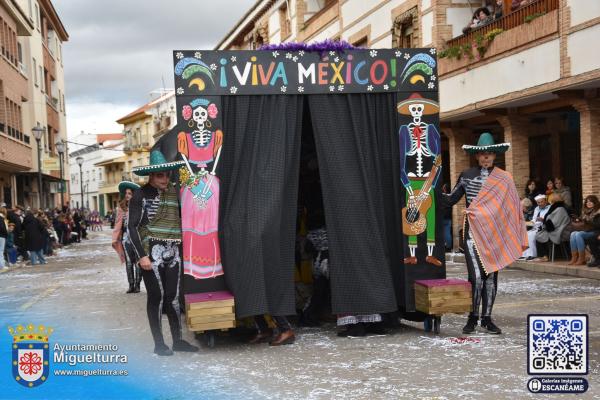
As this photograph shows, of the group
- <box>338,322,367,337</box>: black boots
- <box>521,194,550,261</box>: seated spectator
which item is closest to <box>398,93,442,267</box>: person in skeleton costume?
<box>338,322,367,337</box>: black boots

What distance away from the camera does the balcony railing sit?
54.5 ft

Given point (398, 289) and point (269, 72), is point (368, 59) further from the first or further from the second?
point (398, 289)

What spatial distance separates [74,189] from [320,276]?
10906 centimetres

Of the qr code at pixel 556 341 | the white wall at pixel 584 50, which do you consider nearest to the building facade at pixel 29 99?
the white wall at pixel 584 50

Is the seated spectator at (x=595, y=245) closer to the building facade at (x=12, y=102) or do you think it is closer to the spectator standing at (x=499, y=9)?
the spectator standing at (x=499, y=9)

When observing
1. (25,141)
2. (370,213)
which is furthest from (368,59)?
(25,141)

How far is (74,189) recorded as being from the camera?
113 metres

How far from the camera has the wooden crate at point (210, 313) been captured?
748 cm

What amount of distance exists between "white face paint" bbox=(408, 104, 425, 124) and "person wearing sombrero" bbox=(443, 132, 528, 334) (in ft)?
2.19

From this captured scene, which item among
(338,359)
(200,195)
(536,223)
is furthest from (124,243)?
(536,223)

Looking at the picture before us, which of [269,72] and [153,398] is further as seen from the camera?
[269,72]

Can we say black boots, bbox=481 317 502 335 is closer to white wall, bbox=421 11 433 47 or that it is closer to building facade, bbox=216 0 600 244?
building facade, bbox=216 0 600 244

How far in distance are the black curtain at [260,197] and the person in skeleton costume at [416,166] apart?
1176 millimetres

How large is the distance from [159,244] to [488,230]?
3418mm
